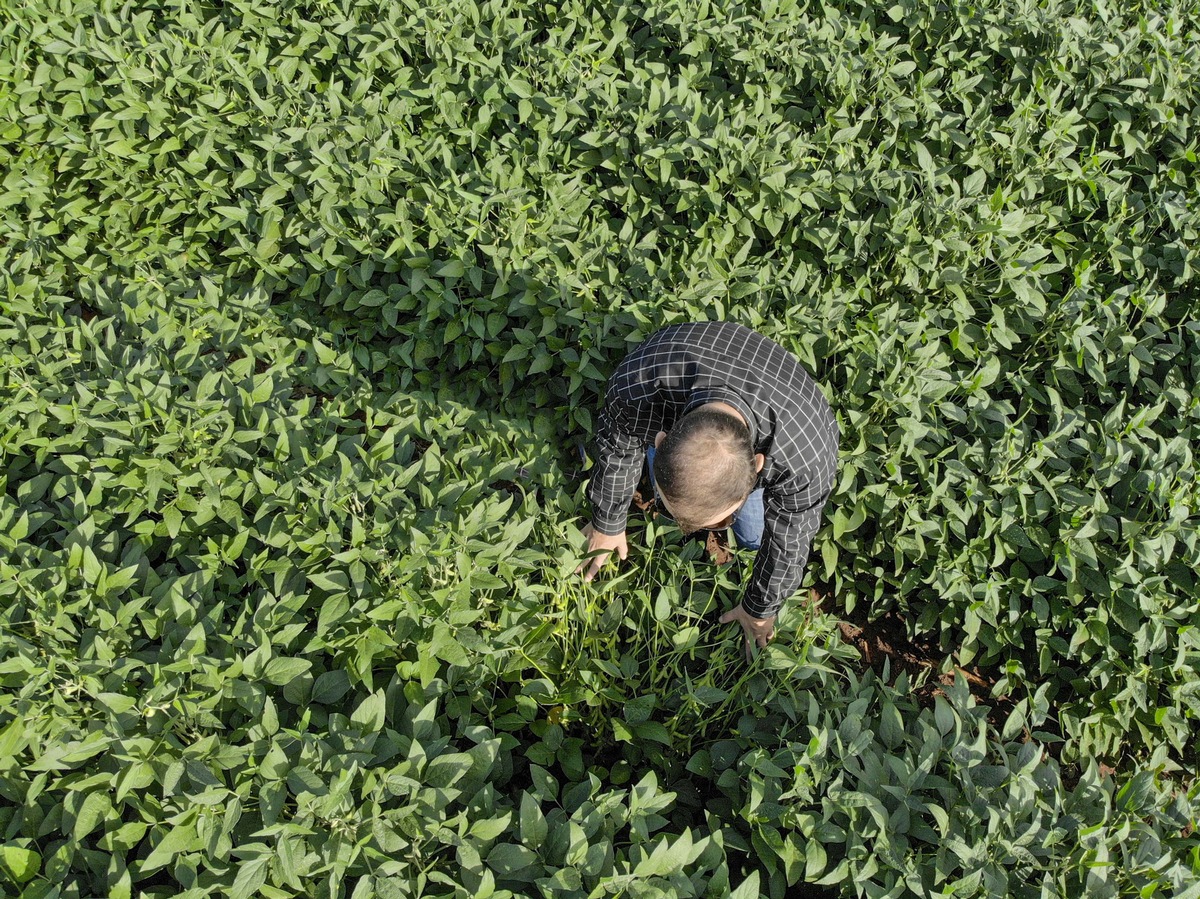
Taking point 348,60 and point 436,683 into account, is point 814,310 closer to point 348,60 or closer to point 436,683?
point 436,683

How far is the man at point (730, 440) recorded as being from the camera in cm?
226

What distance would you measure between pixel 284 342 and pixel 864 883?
3.32m

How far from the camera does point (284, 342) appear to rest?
3.93 m

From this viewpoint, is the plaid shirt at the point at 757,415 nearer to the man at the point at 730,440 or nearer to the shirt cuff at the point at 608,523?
the man at the point at 730,440

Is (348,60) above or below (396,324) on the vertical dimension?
above

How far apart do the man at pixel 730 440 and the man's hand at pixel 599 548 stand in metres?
0.23

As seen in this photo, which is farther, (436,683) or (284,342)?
(284,342)

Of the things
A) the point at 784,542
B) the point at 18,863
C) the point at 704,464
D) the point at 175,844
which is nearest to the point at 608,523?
the point at 784,542

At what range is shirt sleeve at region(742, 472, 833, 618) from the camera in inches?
104

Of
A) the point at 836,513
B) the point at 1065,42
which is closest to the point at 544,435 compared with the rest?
the point at 836,513

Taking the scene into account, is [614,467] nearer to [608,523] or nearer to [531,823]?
A: [608,523]

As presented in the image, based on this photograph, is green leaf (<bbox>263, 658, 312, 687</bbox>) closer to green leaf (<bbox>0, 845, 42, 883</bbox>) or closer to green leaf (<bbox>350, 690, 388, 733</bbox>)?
green leaf (<bbox>350, 690, 388, 733</bbox>)

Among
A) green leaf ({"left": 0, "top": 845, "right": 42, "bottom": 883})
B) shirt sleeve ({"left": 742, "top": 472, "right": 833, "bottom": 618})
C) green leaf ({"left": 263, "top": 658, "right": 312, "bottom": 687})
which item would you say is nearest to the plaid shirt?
shirt sleeve ({"left": 742, "top": 472, "right": 833, "bottom": 618})

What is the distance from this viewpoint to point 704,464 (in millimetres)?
2209
